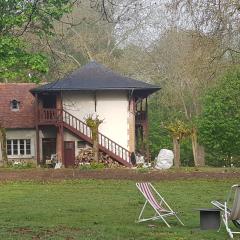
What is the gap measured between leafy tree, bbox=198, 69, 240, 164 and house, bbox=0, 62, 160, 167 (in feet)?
13.8

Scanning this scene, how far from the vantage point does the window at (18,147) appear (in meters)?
46.3

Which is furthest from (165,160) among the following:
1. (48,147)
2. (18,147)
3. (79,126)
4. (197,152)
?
(18,147)

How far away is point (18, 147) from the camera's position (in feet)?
152

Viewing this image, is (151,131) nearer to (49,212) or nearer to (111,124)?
(111,124)

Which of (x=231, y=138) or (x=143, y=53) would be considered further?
(x=143, y=53)

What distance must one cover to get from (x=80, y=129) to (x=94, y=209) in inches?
982

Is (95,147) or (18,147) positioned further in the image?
(18,147)

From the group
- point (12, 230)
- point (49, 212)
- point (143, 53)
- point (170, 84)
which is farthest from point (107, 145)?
point (12, 230)

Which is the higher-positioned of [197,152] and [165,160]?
[197,152]

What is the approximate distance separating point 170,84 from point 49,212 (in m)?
39.8

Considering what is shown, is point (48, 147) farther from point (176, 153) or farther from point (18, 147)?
point (176, 153)

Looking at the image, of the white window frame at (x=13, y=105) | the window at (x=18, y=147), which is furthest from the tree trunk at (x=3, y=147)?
the white window frame at (x=13, y=105)

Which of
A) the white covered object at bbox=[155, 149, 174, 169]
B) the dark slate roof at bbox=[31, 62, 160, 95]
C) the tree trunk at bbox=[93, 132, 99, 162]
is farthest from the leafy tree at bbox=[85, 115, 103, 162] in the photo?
the white covered object at bbox=[155, 149, 174, 169]

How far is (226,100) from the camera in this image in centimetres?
4550
